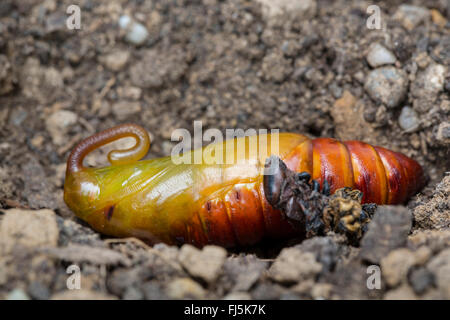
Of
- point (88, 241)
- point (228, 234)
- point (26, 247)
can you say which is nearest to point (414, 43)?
point (228, 234)

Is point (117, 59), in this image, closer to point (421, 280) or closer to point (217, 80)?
point (217, 80)

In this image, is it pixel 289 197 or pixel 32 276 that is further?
pixel 289 197

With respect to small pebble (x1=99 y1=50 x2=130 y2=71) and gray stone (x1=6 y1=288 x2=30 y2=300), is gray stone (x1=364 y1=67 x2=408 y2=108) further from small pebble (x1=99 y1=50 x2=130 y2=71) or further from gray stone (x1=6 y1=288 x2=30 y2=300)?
gray stone (x1=6 y1=288 x2=30 y2=300)

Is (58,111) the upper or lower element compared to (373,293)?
upper

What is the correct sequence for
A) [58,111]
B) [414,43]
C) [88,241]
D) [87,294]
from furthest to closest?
[58,111]
[414,43]
[88,241]
[87,294]

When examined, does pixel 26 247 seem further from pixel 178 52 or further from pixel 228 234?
pixel 178 52

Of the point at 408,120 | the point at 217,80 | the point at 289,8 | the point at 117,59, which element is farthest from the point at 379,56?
the point at 117,59

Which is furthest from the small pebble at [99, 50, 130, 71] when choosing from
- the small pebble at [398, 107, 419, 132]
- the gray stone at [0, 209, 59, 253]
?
the small pebble at [398, 107, 419, 132]
